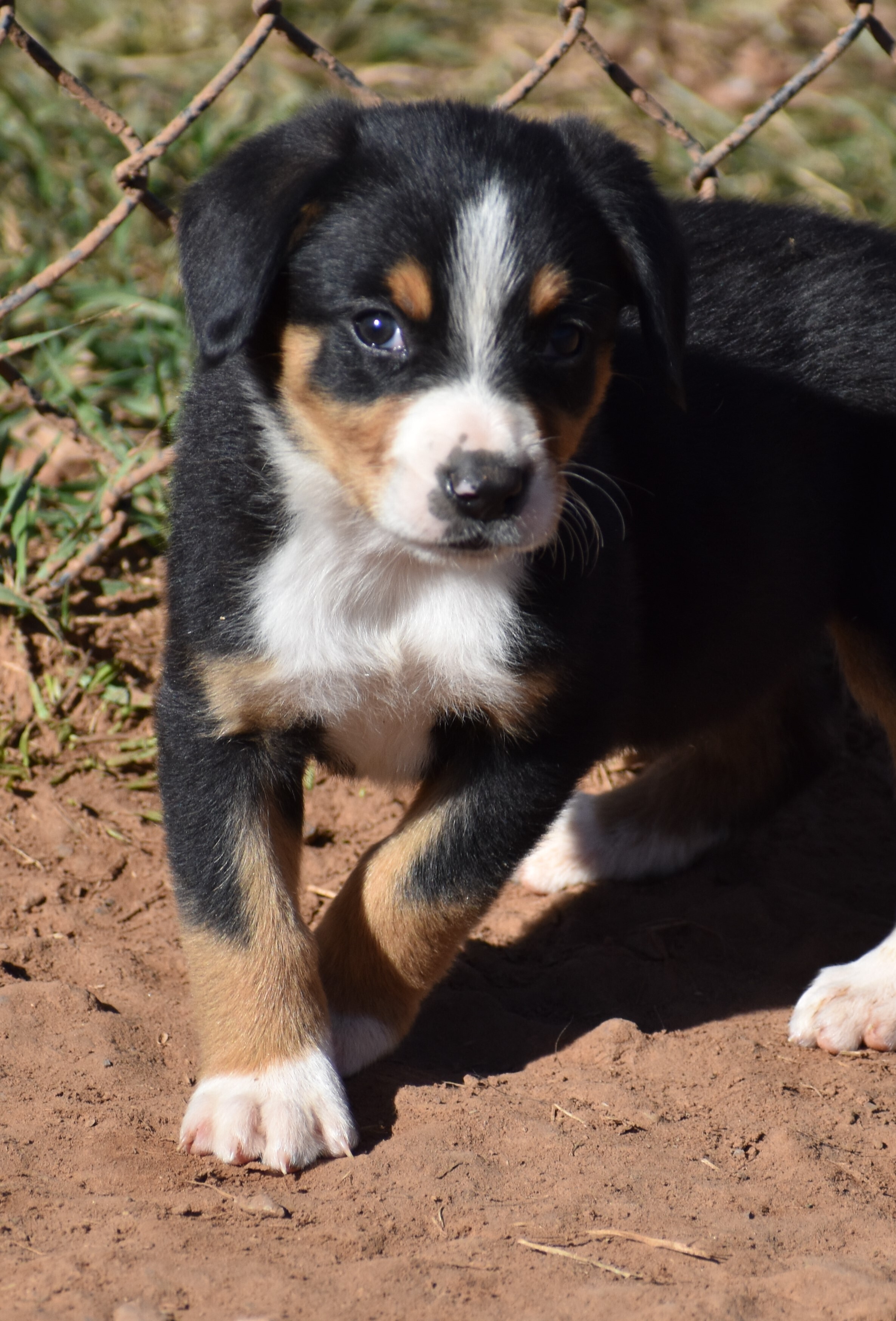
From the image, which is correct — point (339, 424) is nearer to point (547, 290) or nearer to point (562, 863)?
point (547, 290)

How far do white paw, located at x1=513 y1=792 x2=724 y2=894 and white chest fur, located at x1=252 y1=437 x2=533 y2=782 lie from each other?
126 centimetres

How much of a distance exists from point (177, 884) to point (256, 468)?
792 millimetres

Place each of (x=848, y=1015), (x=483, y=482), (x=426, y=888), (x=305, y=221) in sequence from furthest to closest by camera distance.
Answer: (x=848, y=1015)
(x=426, y=888)
(x=305, y=221)
(x=483, y=482)

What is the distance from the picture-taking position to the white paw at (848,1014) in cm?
311

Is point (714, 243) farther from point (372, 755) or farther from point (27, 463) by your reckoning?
point (27, 463)

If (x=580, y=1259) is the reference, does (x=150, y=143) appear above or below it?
above

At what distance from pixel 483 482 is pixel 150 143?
90.5 inches

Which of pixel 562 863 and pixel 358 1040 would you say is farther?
pixel 562 863

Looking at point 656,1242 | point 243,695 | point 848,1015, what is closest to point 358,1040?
point 243,695

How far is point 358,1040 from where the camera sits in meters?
2.91

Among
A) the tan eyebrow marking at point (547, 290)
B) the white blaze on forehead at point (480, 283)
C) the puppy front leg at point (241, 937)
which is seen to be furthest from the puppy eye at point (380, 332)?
the puppy front leg at point (241, 937)

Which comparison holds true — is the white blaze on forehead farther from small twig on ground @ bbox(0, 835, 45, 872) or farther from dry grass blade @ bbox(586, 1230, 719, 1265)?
small twig on ground @ bbox(0, 835, 45, 872)

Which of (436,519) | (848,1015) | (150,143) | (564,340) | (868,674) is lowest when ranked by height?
(848,1015)

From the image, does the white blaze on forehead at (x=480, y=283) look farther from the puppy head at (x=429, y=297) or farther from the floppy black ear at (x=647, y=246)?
the floppy black ear at (x=647, y=246)
